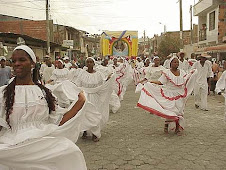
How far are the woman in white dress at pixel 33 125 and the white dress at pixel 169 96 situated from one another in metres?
3.99

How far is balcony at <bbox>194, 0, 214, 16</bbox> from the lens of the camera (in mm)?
28797

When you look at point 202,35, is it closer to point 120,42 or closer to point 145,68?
point 120,42

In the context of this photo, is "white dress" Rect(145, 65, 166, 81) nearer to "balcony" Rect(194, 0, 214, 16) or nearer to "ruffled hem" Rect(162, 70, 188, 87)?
"ruffled hem" Rect(162, 70, 188, 87)

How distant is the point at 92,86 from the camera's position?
259 inches

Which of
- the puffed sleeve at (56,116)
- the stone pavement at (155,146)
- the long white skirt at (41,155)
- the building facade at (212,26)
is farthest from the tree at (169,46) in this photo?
the long white skirt at (41,155)

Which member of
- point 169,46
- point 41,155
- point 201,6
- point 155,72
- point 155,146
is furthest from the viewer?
point 169,46

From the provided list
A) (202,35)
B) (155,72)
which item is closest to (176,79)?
(155,72)

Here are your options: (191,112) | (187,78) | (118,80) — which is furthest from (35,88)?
(118,80)

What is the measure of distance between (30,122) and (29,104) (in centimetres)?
17

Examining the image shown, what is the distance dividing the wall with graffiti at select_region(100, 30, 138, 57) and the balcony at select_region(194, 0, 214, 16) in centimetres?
862

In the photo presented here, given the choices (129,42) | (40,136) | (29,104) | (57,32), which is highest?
(57,32)

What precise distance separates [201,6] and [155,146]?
28983 millimetres

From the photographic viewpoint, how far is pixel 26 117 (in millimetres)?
2570

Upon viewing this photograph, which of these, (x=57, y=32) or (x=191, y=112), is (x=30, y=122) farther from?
(x=57, y=32)
